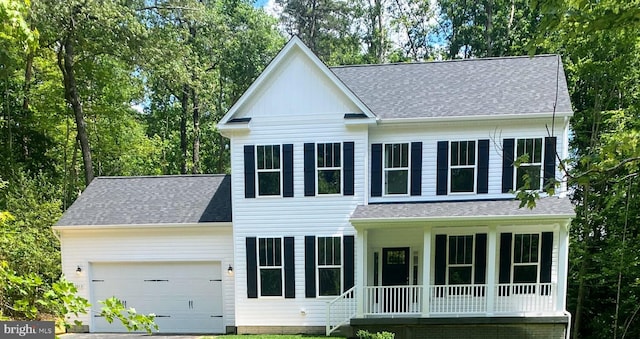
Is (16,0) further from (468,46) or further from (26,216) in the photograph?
(468,46)

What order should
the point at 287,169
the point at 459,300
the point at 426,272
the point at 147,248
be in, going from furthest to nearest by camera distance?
1. the point at 147,248
2. the point at 287,169
3. the point at 459,300
4. the point at 426,272

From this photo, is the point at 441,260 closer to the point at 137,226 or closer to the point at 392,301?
the point at 392,301

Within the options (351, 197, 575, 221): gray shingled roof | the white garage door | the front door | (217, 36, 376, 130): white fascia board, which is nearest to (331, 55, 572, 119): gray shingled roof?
(217, 36, 376, 130): white fascia board

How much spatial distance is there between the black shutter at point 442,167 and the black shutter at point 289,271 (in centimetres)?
429

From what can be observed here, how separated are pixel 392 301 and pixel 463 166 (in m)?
4.13

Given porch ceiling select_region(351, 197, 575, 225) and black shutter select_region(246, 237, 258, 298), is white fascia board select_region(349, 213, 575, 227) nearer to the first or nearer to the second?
porch ceiling select_region(351, 197, 575, 225)

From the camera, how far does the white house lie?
9.77 metres

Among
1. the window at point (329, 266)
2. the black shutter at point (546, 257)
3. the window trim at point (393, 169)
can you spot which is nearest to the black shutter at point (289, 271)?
the window at point (329, 266)

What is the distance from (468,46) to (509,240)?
52.2 ft

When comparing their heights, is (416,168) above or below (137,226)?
above

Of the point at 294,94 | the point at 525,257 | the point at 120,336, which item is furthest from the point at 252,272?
the point at 525,257

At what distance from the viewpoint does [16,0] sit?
2.76 m

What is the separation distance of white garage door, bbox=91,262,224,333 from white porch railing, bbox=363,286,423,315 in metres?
4.53

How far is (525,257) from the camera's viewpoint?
1034 cm
